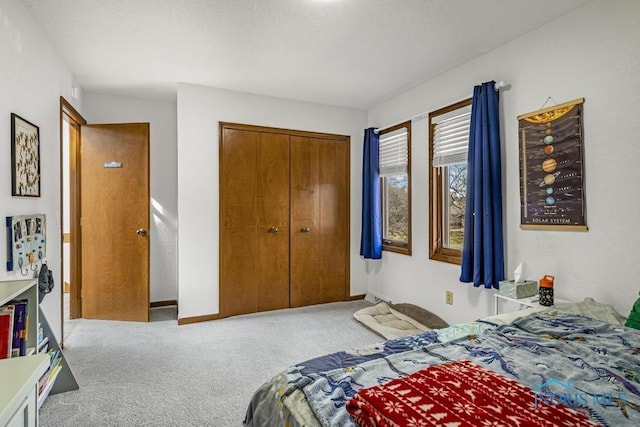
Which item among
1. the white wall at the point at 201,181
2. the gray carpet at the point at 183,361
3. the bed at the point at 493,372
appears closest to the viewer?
the bed at the point at 493,372

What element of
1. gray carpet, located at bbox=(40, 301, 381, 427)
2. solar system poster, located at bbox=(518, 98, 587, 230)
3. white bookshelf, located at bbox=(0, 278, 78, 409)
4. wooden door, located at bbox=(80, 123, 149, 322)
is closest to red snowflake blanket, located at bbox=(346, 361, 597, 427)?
white bookshelf, located at bbox=(0, 278, 78, 409)

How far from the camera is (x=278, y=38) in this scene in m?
2.57

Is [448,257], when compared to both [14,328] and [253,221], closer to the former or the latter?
[253,221]

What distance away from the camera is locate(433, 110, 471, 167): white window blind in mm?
3043

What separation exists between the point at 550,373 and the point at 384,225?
317 cm

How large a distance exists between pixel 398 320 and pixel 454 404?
2.57 metres

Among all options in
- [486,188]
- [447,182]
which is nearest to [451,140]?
[447,182]

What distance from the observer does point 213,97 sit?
3654mm

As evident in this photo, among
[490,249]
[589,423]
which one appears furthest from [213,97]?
[589,423]

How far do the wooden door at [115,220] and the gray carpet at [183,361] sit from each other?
0.26 metres

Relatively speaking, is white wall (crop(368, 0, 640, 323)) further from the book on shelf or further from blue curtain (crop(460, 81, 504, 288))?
the book on shelf

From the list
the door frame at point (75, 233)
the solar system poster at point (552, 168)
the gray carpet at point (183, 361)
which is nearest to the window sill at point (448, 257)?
the solar system poster at point (552, 168)

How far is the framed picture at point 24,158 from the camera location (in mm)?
2008

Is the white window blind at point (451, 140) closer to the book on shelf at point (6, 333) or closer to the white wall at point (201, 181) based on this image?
the white wall at point (201, 181)
